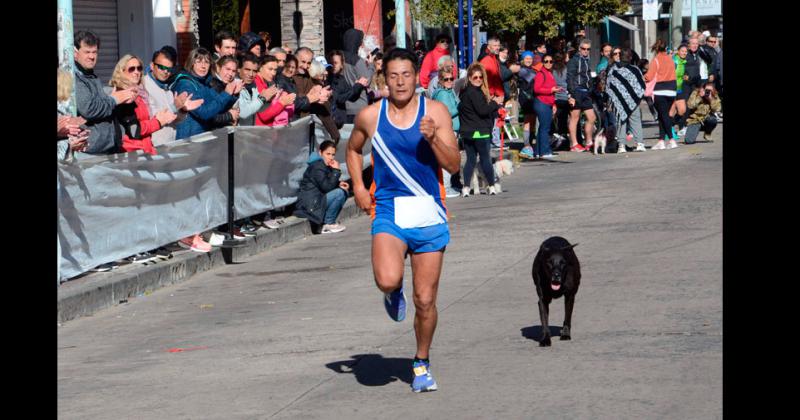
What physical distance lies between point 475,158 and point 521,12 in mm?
17806

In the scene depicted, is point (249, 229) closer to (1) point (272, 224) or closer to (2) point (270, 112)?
(1) point (272, 224)

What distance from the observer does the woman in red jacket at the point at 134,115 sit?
1322 centimetres

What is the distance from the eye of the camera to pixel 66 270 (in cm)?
1190

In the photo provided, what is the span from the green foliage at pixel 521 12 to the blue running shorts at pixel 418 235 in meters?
27.8

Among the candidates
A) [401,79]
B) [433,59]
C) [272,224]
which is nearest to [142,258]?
[272,224]

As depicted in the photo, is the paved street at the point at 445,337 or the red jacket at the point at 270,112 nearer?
the paved street at the point at 445,337

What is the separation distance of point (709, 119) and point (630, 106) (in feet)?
6.70

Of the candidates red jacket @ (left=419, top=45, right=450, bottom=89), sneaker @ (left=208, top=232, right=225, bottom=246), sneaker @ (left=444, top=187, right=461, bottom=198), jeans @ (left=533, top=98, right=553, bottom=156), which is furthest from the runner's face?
jeans @ (left=533, top=98, right=553, bottom=156)

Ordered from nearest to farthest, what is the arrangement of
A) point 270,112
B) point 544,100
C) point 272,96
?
1. point 272,96
2. point 270,112
3. point 544,100

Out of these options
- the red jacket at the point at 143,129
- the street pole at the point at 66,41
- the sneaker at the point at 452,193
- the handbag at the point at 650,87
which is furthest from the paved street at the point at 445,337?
the handbag at the point at 650,87

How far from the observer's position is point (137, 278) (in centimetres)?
1267

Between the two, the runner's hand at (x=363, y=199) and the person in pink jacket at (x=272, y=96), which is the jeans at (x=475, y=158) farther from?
the runner's hand at (x=363, y=199)

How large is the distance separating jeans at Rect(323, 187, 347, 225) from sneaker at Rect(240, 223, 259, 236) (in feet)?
3.55
